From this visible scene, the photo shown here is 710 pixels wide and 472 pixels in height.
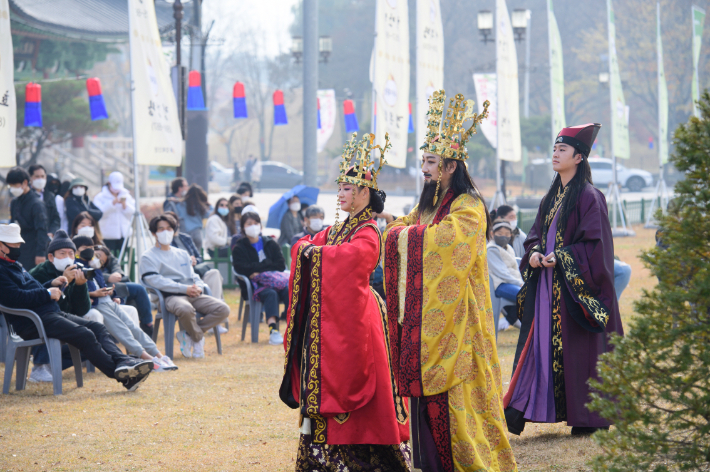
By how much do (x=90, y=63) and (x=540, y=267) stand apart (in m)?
21.4

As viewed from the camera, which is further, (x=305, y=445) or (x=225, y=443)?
(x=225, y=443)

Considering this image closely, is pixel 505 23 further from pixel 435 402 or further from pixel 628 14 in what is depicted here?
pixel 628 14

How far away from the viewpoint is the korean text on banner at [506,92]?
1357 centimetres

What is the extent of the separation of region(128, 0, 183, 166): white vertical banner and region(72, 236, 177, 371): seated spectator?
2.00 metres

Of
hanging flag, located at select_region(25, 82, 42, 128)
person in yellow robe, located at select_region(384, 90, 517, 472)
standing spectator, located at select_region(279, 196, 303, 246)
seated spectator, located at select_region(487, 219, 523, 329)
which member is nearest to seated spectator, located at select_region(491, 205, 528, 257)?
seated spectator, located at select_region(487, 219, 523, 329)

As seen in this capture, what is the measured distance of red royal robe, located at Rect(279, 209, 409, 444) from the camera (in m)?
3.91

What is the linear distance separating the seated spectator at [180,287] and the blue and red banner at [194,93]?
5506mm

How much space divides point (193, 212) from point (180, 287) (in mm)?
3220

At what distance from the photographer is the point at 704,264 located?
8.21 ft

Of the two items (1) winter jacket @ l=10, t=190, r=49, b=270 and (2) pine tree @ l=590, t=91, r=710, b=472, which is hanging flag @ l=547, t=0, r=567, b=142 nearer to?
(1) winter jacket @ l=10, t=190, r=49, b=270

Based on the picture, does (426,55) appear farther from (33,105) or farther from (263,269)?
(33,105)

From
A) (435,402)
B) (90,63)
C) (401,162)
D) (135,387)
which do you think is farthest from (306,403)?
(90,63)

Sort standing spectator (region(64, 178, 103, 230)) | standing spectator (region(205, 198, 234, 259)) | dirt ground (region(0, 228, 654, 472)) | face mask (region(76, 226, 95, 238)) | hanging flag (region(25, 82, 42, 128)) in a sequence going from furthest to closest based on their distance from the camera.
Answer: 1. hanging flag (region(25, 82, 42, 128))
2. standing spectator (region(205, 198, 234, 259))
3. standing spectator (region(64, 178, 103, 230))
4. face mask (region(76, 226, 95, 238))
5. dirt ground (region(0, 228, 654, 472))

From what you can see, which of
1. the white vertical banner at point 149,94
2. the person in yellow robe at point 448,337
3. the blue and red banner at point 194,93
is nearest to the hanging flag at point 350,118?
the blue and red banner at point 194,93
